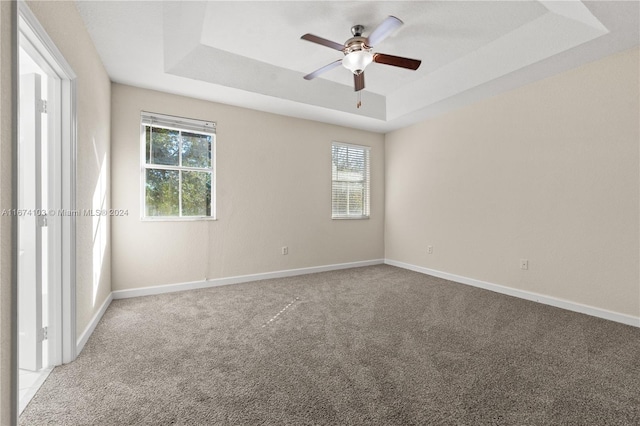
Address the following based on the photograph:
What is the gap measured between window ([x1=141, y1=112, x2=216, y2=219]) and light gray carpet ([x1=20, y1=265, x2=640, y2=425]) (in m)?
1.19

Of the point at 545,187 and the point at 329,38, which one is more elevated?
the point at 329,38

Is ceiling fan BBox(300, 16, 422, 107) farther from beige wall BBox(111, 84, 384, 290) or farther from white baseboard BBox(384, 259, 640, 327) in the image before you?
white baseboard BBox(384, 259, 640, 327)

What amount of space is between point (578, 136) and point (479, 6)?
Answer: 1716 millimetres

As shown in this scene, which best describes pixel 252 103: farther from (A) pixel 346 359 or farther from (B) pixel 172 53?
(A) pixel 346 359

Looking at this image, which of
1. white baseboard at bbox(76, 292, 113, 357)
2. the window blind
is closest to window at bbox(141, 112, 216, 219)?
the window blind

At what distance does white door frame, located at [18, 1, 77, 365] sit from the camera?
1915mm

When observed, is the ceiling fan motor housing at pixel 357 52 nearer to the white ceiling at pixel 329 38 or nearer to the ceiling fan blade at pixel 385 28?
the ceiling fan blade at pixel 385 28

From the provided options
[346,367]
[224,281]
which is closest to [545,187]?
[346,367]

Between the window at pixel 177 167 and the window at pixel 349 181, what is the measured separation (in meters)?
2.03

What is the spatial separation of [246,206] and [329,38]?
7.70ft

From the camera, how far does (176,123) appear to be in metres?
3.69

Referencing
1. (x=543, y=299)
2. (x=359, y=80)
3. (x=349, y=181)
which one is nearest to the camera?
(x=359, y=80)

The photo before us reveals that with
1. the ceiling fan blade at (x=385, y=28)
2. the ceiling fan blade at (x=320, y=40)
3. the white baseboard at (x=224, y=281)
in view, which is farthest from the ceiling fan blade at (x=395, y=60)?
the white baseboard at (x=224, y=281)

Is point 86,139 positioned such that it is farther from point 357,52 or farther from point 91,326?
point 357,52
